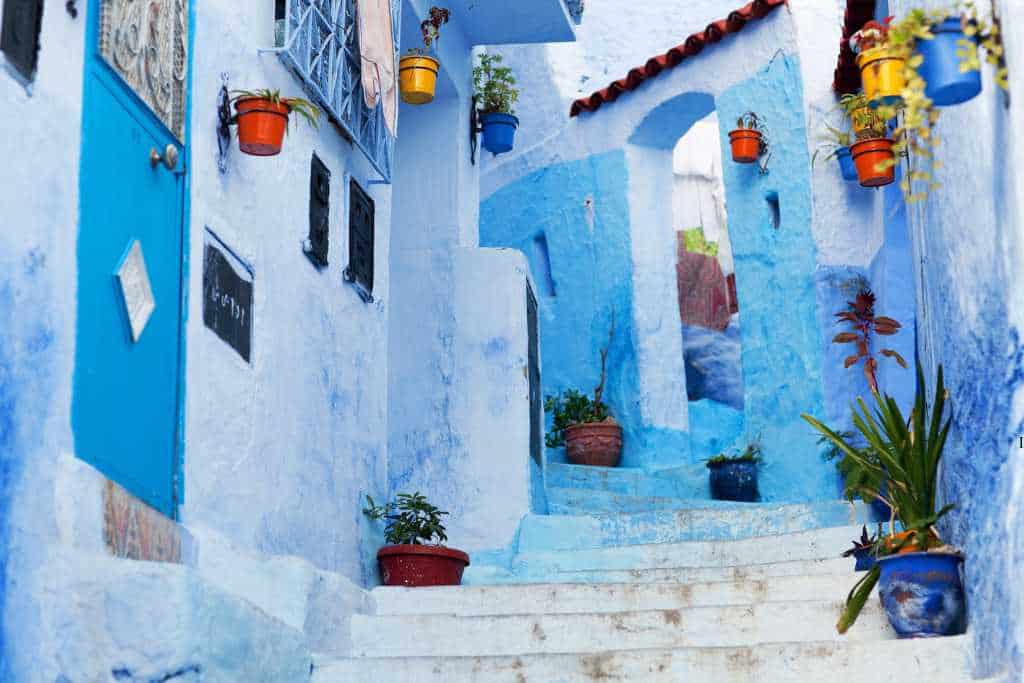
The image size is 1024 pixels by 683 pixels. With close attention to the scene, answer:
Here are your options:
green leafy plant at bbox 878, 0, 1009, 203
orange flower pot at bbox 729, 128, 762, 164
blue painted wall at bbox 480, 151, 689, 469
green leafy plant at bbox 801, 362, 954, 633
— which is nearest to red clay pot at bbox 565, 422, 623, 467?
blue painted wall at bbox 480, 151, 689, 469

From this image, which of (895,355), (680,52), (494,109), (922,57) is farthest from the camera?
(680,52)

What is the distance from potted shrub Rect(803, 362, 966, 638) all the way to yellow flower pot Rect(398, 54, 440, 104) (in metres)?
3.64

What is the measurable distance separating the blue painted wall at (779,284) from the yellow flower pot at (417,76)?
3649mm

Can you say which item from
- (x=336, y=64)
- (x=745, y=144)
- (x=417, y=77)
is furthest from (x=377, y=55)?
(x=745, y=144)

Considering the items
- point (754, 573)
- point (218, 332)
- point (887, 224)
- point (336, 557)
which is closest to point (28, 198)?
point (218, 332)

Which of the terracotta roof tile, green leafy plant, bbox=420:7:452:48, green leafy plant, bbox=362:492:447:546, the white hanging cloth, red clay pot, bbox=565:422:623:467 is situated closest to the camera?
the white hanging cloth

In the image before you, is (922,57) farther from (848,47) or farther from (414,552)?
(848,47)

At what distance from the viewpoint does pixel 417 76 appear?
8250 mm

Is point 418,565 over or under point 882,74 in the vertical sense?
under

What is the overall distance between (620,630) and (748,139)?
19.2 ft

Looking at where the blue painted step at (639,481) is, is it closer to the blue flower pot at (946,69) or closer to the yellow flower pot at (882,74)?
the yellow flower pot at (882,74)

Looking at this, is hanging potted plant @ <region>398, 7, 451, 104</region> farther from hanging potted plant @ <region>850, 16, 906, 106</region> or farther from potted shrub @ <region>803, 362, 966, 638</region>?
hanging potted plant @ <region>850, 16, 906, 106</region>

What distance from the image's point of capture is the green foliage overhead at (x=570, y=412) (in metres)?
11.7

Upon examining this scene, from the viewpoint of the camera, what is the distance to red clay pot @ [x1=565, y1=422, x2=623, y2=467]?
11.5 m
